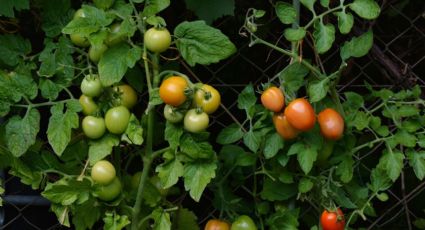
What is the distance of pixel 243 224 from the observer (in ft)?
5.89

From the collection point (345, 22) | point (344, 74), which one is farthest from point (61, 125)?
point (344, 74)

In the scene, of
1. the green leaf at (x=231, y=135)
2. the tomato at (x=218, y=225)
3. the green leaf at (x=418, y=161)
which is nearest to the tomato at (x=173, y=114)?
the green leaf at (x=231, y=135)

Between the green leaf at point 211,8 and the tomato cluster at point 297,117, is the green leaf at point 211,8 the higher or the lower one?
the higher one

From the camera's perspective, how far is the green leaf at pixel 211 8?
70.9 inches

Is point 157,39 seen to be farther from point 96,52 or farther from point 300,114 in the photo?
point 300,114

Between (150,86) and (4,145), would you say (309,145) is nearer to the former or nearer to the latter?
(150,86)

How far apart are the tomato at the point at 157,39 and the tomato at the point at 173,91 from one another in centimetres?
8

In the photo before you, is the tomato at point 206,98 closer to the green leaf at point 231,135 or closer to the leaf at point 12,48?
the green leaf at point 231,135

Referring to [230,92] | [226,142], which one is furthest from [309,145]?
[230,92]

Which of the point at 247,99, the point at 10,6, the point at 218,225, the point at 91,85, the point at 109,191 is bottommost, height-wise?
the point at 218,225

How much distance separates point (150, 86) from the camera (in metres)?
1.67

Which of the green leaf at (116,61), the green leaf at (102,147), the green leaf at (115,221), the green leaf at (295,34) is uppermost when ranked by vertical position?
the green leaf at (295,34)

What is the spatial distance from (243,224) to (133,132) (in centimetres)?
36

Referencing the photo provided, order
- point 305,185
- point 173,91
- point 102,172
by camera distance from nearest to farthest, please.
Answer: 1. point 173,91
2. point 102,172
3. point 305,185
